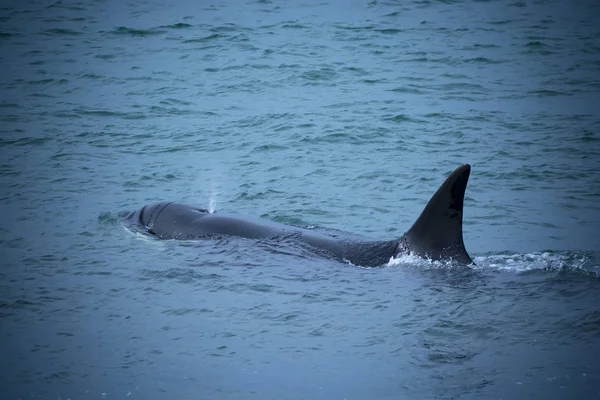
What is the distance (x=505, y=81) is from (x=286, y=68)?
7906mm

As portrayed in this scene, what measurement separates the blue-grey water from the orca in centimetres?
30

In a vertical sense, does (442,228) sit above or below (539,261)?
above

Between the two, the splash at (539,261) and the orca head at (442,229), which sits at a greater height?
the orca head at (442,229)

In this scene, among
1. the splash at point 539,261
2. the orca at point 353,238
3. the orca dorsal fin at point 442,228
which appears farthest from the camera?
the splash at point 539,261

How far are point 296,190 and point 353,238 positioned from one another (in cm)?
463

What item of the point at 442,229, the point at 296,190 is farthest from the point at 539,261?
the point at 296,190

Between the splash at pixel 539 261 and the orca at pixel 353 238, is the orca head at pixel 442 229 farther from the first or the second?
the splash at pixel 539 261

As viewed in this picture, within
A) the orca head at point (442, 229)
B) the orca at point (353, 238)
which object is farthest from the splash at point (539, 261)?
the orca at point (353, 238)

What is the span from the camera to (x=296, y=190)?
17.6m

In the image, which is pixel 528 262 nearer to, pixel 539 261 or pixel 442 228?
pixel 539 261

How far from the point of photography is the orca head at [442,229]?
37.0 ft

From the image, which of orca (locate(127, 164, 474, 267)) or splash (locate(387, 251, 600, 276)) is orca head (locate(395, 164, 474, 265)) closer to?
orca (locate(127, 164, 474, 267))

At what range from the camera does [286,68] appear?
1132 inches

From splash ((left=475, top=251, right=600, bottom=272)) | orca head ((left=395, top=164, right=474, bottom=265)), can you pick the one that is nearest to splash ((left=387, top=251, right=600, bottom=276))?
splash ((left=475, top=251, right=600, bottom=272))
